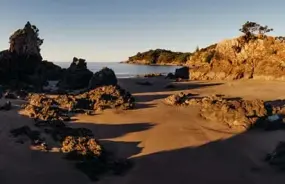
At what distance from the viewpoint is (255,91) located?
89.4ft

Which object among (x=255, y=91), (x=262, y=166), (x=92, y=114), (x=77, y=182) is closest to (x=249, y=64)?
(x=255, y=91)

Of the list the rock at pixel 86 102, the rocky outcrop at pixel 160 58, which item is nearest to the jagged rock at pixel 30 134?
the rock at pixel 86 102

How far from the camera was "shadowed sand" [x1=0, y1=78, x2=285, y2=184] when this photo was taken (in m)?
11.0

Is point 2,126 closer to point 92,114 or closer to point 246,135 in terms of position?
point 92,114

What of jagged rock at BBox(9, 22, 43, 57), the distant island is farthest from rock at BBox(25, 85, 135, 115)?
the distant island

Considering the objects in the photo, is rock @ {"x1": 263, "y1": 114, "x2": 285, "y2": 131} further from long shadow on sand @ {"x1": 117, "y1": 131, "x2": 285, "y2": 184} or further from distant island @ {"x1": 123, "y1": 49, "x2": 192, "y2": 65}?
distant island @ {"x1": 123, "y1": 49, "x2": 192, "y2": 65}

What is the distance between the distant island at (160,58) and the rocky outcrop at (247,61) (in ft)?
252

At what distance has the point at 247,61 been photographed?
37.0m

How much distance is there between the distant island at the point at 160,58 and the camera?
126037 mm

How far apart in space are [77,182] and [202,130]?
21.5ft

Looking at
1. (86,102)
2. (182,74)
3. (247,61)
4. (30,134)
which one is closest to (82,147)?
(30,134)

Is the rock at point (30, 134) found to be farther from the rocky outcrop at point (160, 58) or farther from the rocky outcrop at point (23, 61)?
the rocky outcrop at point (160, 58)

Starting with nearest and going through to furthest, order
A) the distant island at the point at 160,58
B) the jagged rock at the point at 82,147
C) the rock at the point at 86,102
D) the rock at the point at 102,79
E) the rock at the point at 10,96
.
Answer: the jagged rock at the point at 82,147, the rock at the point at 86,102, the rock at the point at 10,96, the rock at the point at 102,79, the distant island at the point at 160,58

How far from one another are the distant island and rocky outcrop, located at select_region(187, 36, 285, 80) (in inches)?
3022
